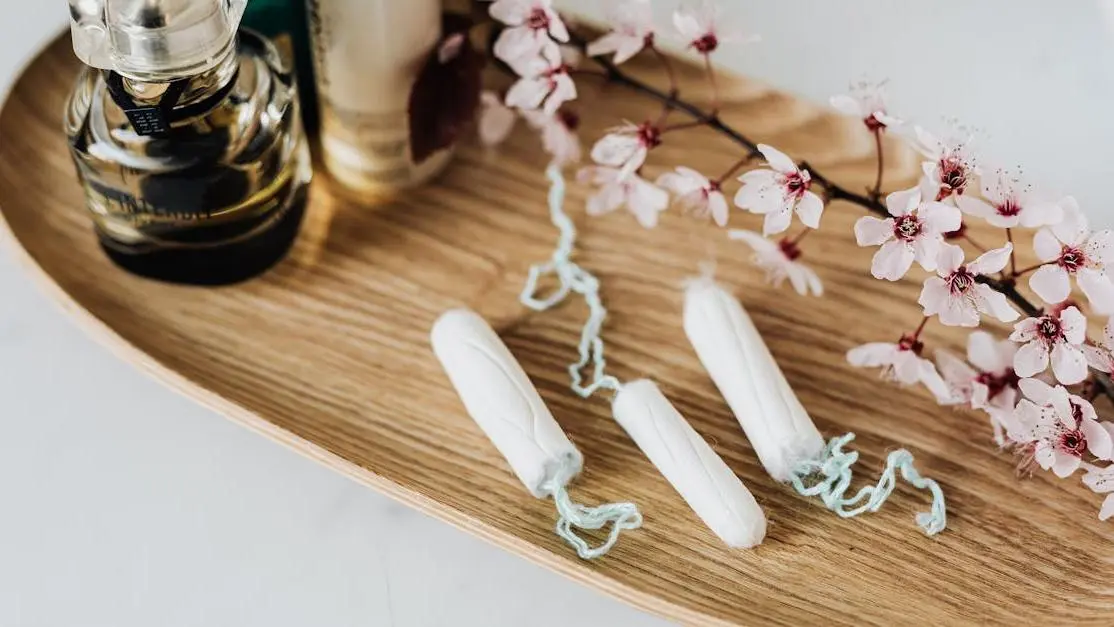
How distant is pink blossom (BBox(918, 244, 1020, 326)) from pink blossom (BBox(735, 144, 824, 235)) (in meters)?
0.06

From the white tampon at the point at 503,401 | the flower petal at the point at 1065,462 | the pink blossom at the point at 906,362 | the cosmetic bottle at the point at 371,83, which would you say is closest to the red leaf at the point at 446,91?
the cosmetic bottle at the point at 371,83

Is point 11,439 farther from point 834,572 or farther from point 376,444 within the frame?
point 834,572

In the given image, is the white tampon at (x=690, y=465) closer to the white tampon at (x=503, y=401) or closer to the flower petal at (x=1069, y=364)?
the white tampon at (x=503, y=401)

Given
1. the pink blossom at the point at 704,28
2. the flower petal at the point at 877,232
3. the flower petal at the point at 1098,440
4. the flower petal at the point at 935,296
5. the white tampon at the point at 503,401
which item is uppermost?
the pink blossom at the point at 704,28

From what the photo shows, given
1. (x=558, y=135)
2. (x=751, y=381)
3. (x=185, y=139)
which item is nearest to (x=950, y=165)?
(x=751, y=381)

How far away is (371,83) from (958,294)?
31 centimetres

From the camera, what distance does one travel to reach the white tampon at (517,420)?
1.75ft

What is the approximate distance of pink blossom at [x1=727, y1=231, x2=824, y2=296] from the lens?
0.62 metres

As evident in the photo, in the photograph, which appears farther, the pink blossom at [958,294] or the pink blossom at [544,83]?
the pink blossom at [544,83]

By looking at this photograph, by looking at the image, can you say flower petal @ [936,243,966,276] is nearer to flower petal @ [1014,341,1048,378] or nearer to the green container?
flower petal @ [1014,341,1048,378]

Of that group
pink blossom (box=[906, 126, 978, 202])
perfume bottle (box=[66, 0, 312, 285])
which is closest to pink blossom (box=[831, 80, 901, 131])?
pink blossom (box=[906, 126, 978, 202])

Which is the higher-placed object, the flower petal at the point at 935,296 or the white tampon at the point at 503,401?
the flower petal at the point at 935,296

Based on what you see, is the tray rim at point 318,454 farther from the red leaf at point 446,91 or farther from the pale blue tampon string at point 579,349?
the red leaf at point 446,91

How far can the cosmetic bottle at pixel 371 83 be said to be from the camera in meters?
0.61
